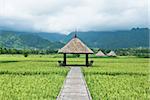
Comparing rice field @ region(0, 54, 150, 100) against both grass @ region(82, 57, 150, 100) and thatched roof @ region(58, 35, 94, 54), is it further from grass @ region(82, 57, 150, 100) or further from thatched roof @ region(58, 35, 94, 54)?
thatched roof @ region(58, 35, 94, 54)

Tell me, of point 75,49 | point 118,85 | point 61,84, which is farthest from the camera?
point 75,49

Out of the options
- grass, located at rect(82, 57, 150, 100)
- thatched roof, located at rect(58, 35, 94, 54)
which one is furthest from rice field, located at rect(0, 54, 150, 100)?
thatched roof, located at rect(58, 35, 94, 54)

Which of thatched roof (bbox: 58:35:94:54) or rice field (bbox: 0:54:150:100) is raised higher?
thatched roof (bbox: 58:35:94:54)

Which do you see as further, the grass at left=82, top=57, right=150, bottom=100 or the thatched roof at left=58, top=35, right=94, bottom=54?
the thatched roof at left=58, top=35, right=94, bottom=54

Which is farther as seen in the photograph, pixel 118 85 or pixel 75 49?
pixel 75 49

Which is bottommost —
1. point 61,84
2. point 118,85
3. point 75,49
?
point 118,85

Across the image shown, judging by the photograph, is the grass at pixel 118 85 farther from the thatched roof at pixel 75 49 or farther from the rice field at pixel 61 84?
the thatched roof at pixel 75 49

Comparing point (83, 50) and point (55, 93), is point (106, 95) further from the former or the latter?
point (83, 50)

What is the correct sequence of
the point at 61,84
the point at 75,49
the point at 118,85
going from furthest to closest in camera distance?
1. the point at 75,49
2. the point at 118,85
3. the point at 61,84

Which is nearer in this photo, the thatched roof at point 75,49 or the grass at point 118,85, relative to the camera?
the grass at point 118,85

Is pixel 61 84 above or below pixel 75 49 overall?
below

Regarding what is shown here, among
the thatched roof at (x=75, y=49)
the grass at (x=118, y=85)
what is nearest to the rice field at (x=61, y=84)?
the grass at (x=118, y=85)

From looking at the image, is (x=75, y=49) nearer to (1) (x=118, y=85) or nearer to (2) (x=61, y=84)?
(1) (x=118, y=85)

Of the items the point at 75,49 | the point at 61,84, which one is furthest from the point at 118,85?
the point at 75,49
